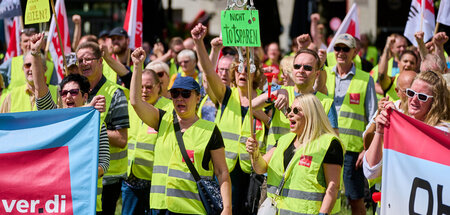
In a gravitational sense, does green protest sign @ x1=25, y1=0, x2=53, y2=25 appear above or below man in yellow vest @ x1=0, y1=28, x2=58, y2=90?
above

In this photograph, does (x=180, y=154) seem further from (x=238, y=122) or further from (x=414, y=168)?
(x=414, y=168)

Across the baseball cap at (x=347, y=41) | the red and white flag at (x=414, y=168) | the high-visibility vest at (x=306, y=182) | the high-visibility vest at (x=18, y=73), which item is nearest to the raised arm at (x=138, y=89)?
the high-visibility vest at (x=306, y=182)

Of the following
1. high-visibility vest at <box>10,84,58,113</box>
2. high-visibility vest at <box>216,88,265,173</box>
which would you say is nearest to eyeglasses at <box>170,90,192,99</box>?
high-visibility vest at <box>216,88,265,173</box>

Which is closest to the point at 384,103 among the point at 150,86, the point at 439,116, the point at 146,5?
the point at 439,116

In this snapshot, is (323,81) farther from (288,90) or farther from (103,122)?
(103,122)

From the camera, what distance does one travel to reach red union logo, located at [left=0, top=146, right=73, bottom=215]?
553cm

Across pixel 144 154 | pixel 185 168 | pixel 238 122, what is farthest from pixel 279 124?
pixel 185 168

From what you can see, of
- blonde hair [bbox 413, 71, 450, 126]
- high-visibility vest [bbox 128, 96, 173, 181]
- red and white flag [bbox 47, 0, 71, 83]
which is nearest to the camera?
blonde hair [bbox 413, 71, 450, 126]

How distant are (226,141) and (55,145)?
6.80ft

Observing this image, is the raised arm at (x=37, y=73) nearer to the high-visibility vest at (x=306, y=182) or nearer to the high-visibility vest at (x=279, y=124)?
the high-visibility vest at (x=279, y=124)

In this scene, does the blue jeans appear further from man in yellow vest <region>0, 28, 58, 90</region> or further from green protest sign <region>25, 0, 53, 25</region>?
man in yellow vest <region>0, 28, 58, 90</region>

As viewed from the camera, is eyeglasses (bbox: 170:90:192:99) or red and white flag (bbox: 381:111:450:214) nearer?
red and white flag (bbox: 381:111:450:214)

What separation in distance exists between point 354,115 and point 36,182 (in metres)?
4.09

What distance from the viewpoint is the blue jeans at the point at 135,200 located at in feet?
23.4
